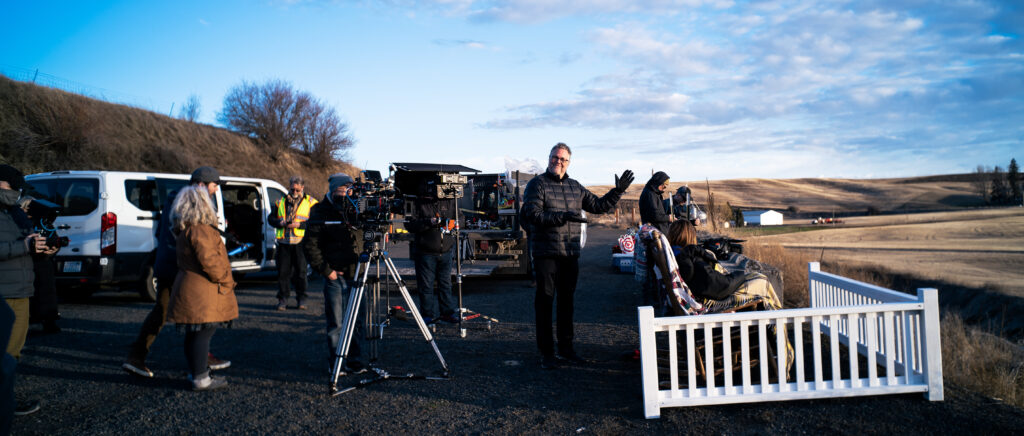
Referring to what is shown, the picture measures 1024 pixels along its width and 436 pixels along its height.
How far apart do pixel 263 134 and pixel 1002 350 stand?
122ft

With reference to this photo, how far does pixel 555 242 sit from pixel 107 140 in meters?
27.7

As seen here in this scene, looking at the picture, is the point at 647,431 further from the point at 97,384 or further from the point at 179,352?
the point at 179,352

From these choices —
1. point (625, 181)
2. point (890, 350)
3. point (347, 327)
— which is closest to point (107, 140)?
point (347, 327)

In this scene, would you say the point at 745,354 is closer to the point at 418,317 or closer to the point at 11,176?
the point at 418,317

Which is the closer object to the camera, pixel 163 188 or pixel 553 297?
pixel 553 297

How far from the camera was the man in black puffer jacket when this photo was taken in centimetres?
499

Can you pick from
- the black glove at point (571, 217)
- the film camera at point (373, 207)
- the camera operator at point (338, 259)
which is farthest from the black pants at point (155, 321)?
the black glove at point (571, 217)

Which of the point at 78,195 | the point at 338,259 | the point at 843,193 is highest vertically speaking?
the point at 843,193

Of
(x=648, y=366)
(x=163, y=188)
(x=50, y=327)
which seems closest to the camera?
(x=648, y=366)

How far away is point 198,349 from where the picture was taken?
444cm

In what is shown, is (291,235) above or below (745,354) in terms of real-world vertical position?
above

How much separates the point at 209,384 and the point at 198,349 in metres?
0.32

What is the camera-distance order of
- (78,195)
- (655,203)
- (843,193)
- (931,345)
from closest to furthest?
1. (931,345)
2. (655,203)
3. (78,195)
4. (843,193)

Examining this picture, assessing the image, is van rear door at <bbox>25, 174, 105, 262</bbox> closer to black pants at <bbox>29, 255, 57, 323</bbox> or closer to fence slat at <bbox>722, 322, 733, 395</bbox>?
black pants at <bbox>29, 255, 57, 323</bbox>
